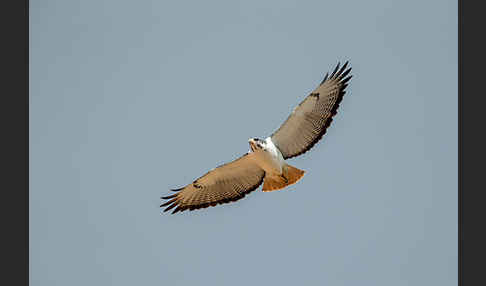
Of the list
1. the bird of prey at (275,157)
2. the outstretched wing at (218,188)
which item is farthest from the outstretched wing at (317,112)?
the outstretched wing at (218,188)

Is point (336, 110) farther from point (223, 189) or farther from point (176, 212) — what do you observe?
point (176, 212)

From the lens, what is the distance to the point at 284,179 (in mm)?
11867

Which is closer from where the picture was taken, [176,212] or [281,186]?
[281,186]

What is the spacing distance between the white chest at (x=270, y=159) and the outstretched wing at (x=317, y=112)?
36 cm

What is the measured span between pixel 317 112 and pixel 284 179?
1.15 metres

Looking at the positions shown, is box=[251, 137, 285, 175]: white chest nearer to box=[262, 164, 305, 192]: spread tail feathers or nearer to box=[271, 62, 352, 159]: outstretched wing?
box=[262, 164, 305, 192]: spread tail feathers

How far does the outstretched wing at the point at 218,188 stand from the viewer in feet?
40.6

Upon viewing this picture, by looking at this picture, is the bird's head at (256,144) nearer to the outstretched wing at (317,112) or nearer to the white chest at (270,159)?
the white chest at (270,159)

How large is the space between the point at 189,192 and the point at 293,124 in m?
2.02

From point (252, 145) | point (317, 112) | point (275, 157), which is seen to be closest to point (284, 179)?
point (275, 157)

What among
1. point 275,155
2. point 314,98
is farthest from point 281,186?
point 314,98

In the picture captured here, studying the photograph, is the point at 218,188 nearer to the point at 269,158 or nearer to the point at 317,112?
the point at 269,158

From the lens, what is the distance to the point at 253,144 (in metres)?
11.7

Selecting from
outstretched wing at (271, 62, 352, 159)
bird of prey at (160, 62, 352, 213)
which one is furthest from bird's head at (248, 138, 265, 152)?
outstretched wing at (271, 62, 352, 159)
